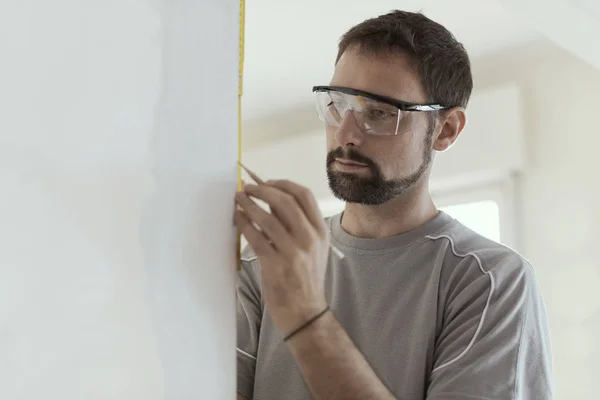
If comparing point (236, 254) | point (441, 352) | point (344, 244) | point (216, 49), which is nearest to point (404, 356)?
point (441, 352)

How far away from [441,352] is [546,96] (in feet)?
6.79

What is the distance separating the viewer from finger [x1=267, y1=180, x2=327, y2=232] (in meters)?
0.78

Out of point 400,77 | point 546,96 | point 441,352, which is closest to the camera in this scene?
point 441,352

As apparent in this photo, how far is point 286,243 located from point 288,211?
0.03 m

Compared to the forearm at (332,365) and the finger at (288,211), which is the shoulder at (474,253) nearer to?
the forearm at (332,365)

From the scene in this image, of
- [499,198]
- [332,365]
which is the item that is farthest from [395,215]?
[499,198]

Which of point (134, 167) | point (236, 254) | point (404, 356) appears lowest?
point (404, 356)

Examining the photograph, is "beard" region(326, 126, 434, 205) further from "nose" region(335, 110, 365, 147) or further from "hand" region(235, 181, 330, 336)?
"hand" region(235, 181, 330, 336)

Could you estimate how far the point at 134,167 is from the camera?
2.02ft

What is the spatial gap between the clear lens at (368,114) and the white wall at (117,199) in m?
0.47

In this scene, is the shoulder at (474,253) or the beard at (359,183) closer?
the shoulder at (474,253)

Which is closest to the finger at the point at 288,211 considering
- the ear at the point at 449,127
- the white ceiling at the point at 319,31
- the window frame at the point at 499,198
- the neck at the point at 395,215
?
the neck at the point at 395,215

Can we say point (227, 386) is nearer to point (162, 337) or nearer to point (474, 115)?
point (162, 337)

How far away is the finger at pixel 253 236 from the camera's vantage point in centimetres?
73
